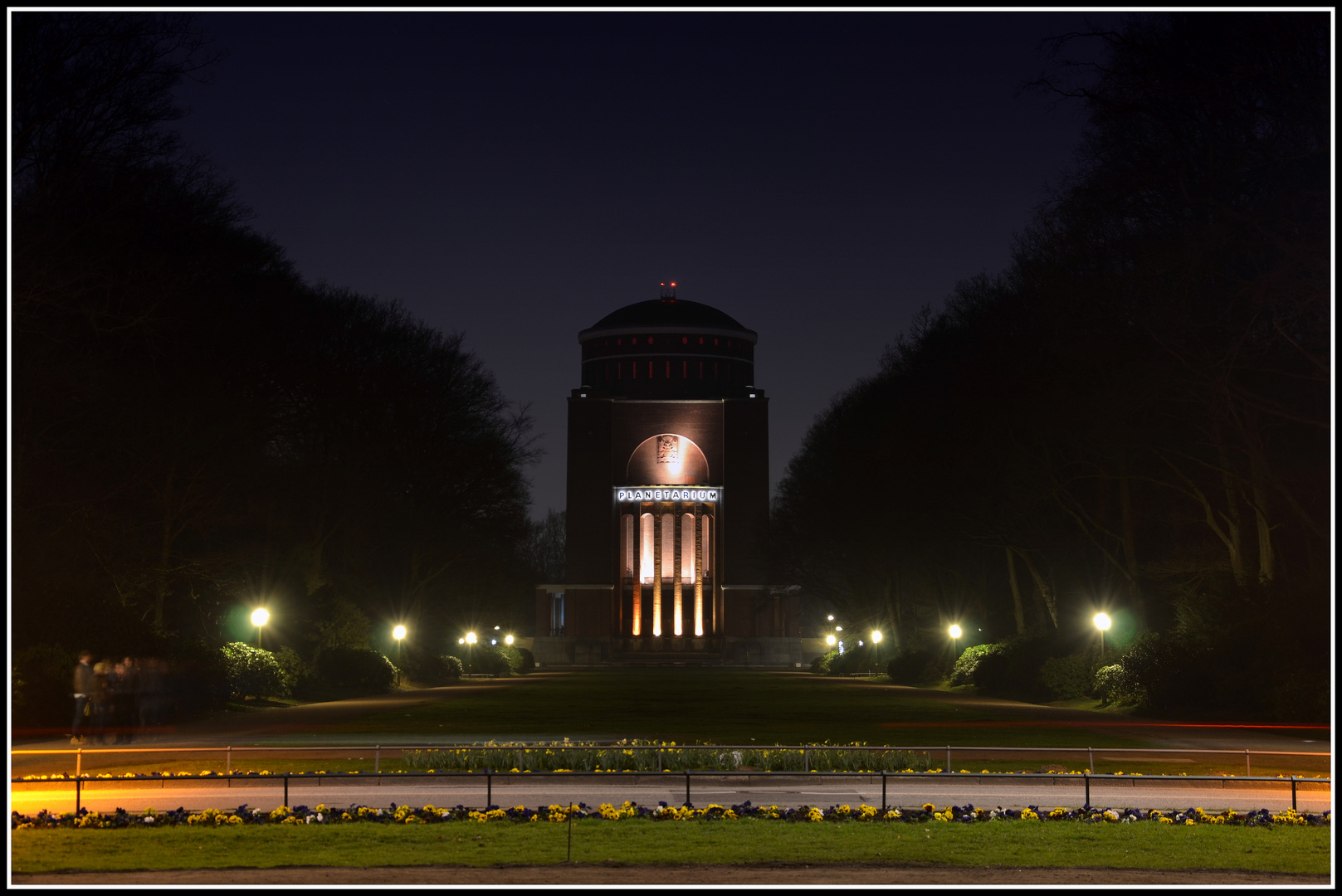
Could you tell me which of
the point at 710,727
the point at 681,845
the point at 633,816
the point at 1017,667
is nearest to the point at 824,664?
the point at 1017,667

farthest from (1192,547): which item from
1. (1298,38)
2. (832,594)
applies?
(832,594)

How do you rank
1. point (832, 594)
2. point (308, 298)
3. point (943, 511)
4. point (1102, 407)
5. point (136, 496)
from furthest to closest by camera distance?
point (832, 594) → point (943, 511) → point (308, 298) → point (136, 496) → point (1102, 407)

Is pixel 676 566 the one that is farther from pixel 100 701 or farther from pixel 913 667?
pixel 100 701

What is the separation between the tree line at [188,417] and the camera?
22.4 metres

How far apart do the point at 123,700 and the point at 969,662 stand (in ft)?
98.2

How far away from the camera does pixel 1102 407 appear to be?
3027cm

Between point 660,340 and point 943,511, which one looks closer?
point 943,511

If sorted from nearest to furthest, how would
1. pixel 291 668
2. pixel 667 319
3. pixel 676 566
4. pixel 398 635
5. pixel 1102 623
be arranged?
pixel 1102 623
pixel 291 668
pixel 398 635
pixel 676 566
pixel 667 319

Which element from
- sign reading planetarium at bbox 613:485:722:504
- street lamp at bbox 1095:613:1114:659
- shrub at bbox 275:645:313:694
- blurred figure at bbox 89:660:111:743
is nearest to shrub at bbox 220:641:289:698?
shrub at bbox 275:645:313:694

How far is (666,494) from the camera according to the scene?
10550 centimetres

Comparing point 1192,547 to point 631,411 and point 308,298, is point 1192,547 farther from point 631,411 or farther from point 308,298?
point 631,411

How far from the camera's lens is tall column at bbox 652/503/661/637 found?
104188 millimetres

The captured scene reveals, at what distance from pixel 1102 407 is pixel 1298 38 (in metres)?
11.9

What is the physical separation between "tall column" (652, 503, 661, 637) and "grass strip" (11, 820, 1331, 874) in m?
90.8
